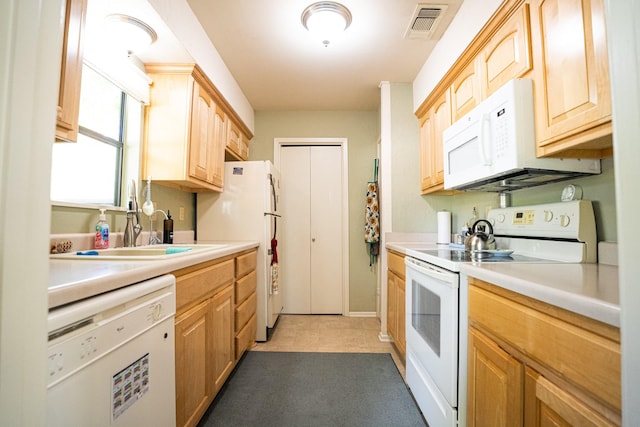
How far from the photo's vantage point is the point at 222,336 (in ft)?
5.37

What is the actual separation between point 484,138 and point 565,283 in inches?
35.2

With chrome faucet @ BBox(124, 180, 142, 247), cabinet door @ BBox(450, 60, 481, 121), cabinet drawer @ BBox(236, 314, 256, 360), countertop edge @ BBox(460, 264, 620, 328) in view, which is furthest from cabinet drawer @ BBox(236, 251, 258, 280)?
cabinet door @ BBox(450, 60, 481, 121)

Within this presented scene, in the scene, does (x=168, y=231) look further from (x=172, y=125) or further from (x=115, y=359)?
(x=115, y=359)

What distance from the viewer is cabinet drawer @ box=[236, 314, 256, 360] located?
1.94m

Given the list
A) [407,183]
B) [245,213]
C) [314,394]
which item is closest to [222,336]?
[314,394]

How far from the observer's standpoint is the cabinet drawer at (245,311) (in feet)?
6.39

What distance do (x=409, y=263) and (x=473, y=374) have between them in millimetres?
731

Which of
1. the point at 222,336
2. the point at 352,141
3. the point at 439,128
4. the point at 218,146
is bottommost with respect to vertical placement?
the point at 222,336

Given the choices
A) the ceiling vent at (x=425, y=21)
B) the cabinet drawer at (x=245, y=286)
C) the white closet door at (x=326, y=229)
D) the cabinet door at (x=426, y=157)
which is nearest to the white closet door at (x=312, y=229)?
the white closet door at (x=326, y=229)

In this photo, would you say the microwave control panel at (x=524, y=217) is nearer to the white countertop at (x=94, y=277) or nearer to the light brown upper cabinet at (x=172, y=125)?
the white countertop at (x=94, y=277)

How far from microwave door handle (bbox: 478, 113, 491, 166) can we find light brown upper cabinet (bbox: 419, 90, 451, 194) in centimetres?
65

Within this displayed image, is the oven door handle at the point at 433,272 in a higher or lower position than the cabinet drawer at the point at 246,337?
higher

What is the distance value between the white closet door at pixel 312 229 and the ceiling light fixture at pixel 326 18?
1.59 metres

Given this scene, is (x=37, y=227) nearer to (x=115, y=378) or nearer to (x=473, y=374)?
(x=115, y=378)
